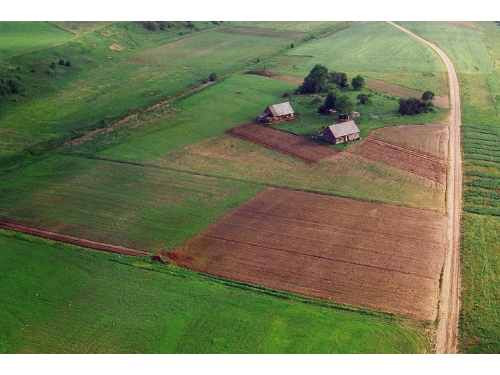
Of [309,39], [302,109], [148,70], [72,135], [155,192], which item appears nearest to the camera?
[155,192]

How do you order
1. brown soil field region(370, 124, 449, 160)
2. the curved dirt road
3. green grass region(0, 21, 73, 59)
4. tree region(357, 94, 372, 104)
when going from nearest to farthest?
the curved dirt road, brown soil field region(370, 124, 449, 160), tree region(357, 94, 372, 104), green grass region(0, 21, 73, 59)

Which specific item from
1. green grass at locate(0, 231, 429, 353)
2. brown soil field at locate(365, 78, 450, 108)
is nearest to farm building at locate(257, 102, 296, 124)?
brown soil field at locate(365, 78, 450, 108)

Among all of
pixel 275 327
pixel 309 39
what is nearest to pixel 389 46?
pixel 309 39

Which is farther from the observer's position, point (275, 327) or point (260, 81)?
point (260, 81)

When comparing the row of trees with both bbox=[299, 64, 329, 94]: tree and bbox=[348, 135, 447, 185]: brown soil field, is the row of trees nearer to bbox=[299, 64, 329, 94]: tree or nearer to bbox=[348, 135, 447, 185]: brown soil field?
bbox=[299, 64, 329, 94]: tree

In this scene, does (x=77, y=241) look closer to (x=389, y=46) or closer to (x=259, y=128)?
(x=259, y=128)

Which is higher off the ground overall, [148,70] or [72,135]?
[148,70]

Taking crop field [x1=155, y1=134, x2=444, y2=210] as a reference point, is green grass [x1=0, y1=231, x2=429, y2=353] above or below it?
below

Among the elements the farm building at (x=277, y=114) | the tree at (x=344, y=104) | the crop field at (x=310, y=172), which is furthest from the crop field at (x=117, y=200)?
the tree at (x=344, y=104)
